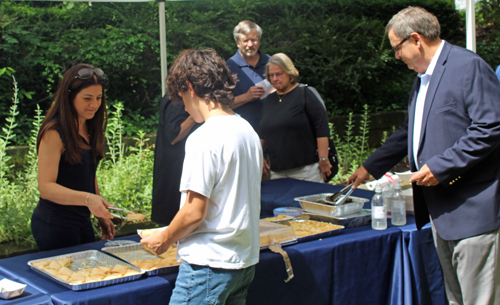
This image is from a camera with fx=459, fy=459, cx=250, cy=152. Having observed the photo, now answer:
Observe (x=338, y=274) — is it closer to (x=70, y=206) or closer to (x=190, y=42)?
(x=70, y=206)

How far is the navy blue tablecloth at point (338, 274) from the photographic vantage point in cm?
153

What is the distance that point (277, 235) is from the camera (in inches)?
75.5

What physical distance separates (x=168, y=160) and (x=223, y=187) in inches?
68.2

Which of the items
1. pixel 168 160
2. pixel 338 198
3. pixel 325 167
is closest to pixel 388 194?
pixel 338 198

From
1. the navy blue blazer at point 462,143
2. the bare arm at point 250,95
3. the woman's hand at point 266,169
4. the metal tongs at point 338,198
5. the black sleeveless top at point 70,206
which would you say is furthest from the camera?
the woman's hand at point 266,169

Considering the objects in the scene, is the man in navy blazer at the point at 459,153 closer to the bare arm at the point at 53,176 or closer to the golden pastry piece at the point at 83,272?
the golden pastry piece at the point at 83,272

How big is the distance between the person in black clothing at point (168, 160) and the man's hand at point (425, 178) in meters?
1.54

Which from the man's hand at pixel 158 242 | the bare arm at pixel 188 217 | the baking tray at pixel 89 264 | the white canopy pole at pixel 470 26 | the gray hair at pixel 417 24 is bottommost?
the baking tray at pixel 89 264

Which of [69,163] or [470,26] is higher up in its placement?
[470,26]

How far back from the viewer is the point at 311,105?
3.31 m

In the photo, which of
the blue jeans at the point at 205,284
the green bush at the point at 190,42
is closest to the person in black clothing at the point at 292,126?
the blue jeans at the point at 205,284

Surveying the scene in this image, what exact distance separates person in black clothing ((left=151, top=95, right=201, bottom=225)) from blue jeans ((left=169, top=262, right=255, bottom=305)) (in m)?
1.60

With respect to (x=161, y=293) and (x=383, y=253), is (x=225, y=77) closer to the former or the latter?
(x=161, y=293)

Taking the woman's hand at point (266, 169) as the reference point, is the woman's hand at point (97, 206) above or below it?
above
